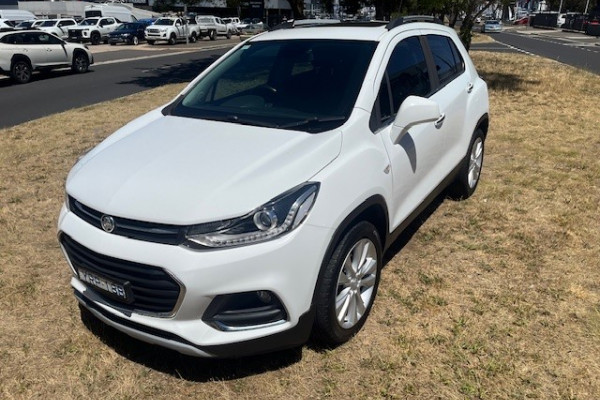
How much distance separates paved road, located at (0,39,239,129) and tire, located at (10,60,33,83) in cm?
26

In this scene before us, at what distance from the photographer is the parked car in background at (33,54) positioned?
1499 cm

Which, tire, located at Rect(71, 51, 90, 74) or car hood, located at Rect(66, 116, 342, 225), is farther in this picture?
tire, located at Rect(71, 51, 90, 74)

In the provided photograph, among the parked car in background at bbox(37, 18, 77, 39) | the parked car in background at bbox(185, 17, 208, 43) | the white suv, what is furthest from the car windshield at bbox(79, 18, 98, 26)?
the white suv

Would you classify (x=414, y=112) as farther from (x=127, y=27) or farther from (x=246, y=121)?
(x=127, y=27)

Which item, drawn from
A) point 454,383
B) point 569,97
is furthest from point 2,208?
point 569,97

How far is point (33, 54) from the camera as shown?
15688 millimetres

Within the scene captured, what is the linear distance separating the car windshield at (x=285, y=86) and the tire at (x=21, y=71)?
13769 mm

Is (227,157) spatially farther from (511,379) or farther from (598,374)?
(598,374)

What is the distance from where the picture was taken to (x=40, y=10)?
63.0 meters

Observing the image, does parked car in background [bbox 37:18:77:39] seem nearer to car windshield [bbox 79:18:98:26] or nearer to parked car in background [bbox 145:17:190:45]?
car windshield [bbox 79:18:98:26]

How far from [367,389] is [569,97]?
34.8 feet

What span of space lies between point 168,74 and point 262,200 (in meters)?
15.8

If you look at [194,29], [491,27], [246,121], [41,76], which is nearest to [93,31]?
[194,29]

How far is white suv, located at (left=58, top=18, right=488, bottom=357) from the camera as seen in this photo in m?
2.40
